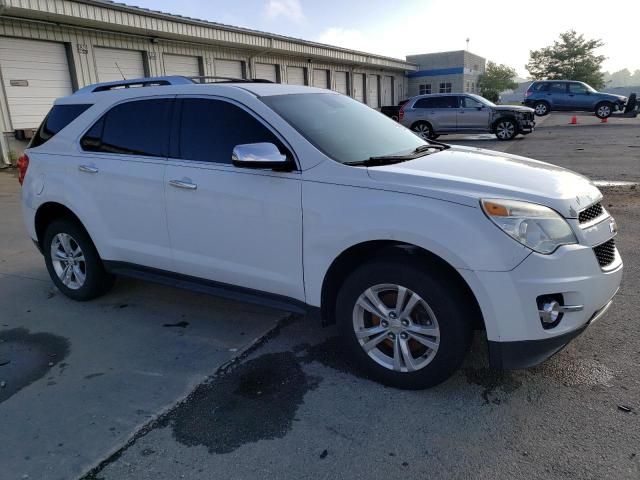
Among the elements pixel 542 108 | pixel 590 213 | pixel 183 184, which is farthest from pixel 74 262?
pixel 542 108

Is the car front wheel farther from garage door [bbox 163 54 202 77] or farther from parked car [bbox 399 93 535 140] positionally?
garage door [bbox 163 54 202 77]

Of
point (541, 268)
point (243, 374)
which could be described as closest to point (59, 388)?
point (243, 374)

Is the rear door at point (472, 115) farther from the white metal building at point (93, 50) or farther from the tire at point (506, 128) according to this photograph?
the white metal building at point (93, 50)

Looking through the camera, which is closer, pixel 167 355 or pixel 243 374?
pixel 243 374

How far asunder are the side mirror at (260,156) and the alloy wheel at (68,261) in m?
2.23

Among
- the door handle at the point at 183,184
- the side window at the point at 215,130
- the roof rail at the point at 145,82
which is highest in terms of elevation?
the roof rail at the point at 145,82

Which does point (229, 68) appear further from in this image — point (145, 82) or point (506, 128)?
point (145, 82)

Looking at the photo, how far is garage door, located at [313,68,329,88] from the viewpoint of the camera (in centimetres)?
2772

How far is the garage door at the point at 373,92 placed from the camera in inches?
1384

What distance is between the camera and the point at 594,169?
11.1m

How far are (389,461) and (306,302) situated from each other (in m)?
1.16

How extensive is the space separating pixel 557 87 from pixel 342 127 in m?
26.8

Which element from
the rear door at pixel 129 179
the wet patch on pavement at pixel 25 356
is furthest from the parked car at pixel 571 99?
the wet patch on pavement at pixel 25 356

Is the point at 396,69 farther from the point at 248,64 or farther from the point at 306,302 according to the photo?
the point at 306,302
